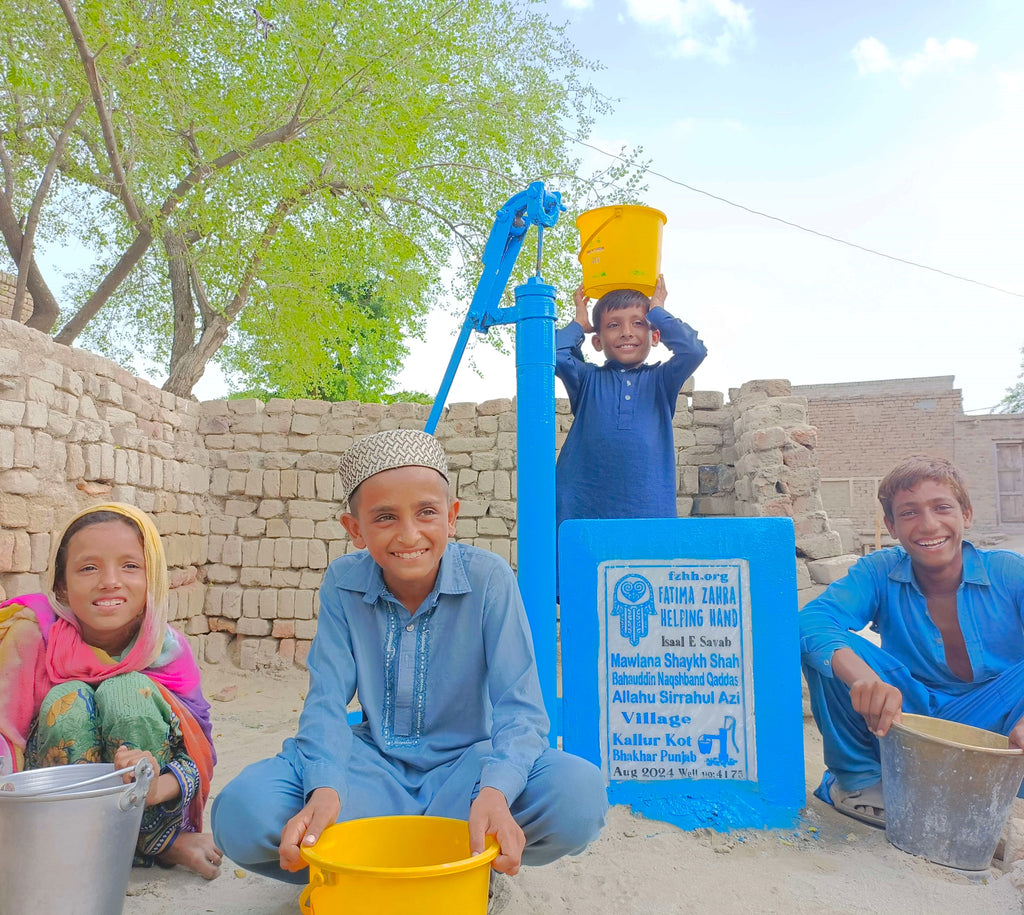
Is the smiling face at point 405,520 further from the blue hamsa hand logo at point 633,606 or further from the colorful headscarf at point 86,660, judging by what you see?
the blue hamsa hand logo at point 633,606

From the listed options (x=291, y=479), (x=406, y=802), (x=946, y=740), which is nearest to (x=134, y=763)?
(x=406, y=802)

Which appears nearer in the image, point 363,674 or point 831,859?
point 363,674

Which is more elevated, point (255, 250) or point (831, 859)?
point (255, 250)

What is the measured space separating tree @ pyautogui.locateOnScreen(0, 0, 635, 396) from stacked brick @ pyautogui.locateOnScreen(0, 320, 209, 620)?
2.89 m

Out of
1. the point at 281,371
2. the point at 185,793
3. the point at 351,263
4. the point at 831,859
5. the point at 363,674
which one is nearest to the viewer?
the point at 363,674

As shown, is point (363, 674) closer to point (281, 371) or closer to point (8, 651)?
point (8, 651)

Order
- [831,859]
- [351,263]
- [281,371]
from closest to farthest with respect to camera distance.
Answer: [831,859]
[351,263]
[281,371]

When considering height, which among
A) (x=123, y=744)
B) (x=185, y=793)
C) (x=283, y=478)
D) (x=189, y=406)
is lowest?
(x=185, y=793)

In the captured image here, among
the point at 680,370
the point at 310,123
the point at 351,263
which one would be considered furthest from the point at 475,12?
the point at 680,370

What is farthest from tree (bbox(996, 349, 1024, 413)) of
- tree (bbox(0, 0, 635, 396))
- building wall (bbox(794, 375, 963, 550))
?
tree (bbox(0, 0, 635, 396))

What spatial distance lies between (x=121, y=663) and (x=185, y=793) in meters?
0.36

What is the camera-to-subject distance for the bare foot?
193 cm

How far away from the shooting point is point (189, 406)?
5.55 m

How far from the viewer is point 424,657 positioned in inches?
71.1
